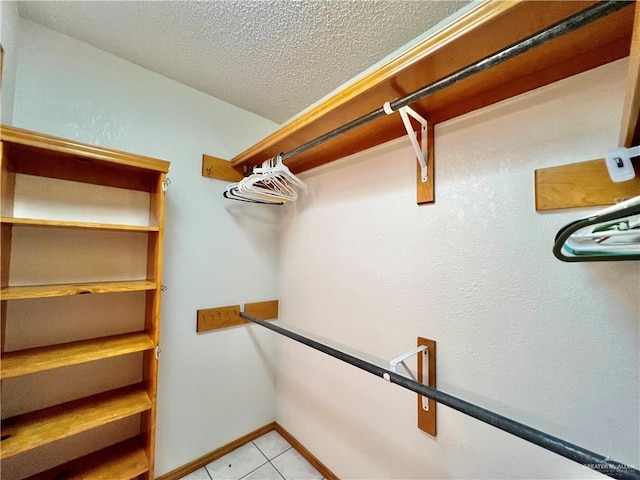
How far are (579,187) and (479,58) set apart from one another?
1.70 ft

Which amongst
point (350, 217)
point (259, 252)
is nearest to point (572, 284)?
point (350, 217)

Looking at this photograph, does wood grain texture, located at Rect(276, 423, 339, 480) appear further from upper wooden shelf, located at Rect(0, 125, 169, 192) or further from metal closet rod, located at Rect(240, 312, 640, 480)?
upper wooden shelf, located at Rect(0, 125, 169, 192)

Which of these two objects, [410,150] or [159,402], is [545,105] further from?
[159,402]

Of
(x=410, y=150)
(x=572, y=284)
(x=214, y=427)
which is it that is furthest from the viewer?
(x=214, y=427)

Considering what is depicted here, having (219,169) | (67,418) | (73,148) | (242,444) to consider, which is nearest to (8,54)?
(73,148)

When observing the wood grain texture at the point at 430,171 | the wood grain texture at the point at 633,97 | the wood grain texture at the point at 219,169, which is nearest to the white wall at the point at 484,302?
the wood grain texture at the point at 430,171

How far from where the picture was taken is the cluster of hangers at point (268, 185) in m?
1.43

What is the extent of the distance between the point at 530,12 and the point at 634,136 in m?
0.42

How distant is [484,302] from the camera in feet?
3.16

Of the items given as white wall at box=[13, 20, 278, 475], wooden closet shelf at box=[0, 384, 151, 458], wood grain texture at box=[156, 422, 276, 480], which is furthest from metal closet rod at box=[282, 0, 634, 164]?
wood grain texture at box=[156, 422, 276, 480]

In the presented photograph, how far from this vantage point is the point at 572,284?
2.59 feet

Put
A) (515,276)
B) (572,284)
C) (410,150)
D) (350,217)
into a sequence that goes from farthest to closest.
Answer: (350,217) < (410,150) < (515,276) < (572,284)

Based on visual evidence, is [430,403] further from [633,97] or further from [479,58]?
[479,58]

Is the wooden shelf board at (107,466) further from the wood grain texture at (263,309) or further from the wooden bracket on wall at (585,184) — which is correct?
the wooden bracket on wall at (585,184)
